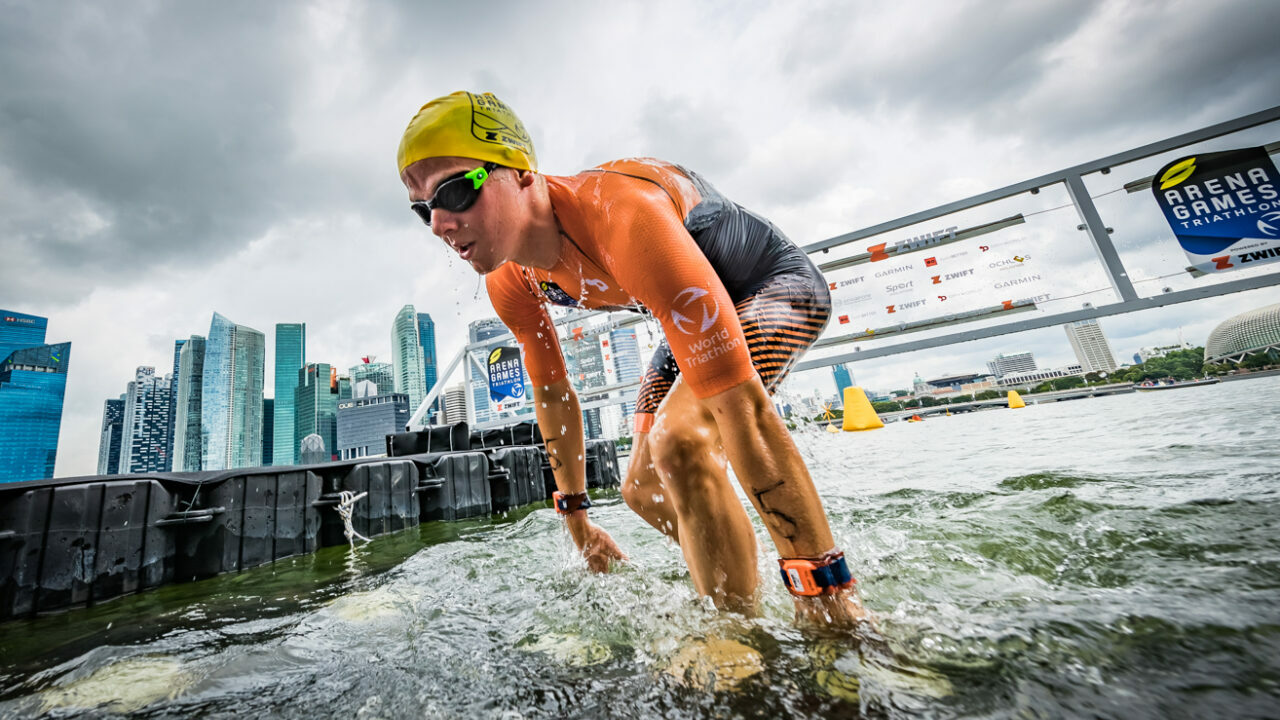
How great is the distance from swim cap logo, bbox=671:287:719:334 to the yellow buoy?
14.7 metres

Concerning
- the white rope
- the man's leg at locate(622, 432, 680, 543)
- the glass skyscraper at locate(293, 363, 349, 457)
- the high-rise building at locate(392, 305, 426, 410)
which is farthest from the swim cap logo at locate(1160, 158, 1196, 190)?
the glass skyscraper at locate(293, 363, 349, 457)

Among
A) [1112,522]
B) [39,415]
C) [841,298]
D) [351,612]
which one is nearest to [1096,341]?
[841,298]

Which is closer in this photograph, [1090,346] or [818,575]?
[818,575]

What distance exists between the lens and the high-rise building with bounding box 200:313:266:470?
61.4 metres

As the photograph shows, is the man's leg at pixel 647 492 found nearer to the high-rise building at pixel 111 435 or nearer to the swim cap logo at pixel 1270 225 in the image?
the swim cap logo at pixel 1270 225

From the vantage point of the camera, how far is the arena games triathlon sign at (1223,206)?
21.8ft

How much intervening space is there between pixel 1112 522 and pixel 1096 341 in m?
11.1

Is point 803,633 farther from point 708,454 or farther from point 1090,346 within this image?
point 1090,346

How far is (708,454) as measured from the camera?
1.39 metres

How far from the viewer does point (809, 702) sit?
0.79 meters

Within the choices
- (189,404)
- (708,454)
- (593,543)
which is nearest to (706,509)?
(708,454)

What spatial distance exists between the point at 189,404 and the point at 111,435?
2263cm

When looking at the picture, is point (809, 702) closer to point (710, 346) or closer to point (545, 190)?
point (710, 346)

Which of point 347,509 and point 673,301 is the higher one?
point 673,301
